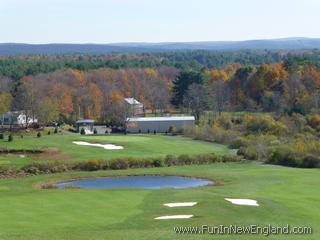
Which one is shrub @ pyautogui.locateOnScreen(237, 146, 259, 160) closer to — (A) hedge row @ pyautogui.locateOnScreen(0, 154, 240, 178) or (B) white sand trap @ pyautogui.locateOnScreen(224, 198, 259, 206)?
(A) hedge row @ pyautogui.locateOnScreen(0, 154, 240, 178)

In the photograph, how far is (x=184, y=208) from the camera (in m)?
31.4

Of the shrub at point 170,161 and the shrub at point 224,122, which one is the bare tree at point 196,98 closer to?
the shrub at point 224,122

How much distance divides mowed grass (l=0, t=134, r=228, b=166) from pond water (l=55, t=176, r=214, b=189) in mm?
10857

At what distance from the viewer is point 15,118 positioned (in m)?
95.4

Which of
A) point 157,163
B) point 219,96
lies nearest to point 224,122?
point 219,96

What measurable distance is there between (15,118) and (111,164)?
43284 millimetres

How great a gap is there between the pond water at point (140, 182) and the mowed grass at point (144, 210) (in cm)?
254

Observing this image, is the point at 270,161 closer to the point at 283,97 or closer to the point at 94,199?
the point at 94,199

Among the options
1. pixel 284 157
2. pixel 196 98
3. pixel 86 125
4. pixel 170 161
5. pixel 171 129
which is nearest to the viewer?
pixel 170 161

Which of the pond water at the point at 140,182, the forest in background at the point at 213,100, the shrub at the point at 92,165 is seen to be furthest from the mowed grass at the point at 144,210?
the forest in background at the point at 213,100

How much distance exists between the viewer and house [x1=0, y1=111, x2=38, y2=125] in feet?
312

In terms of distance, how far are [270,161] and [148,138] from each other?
21511mm

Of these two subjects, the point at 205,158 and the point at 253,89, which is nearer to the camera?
the point at 205,158

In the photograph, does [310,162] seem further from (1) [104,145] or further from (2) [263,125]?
(1) [104,145]
